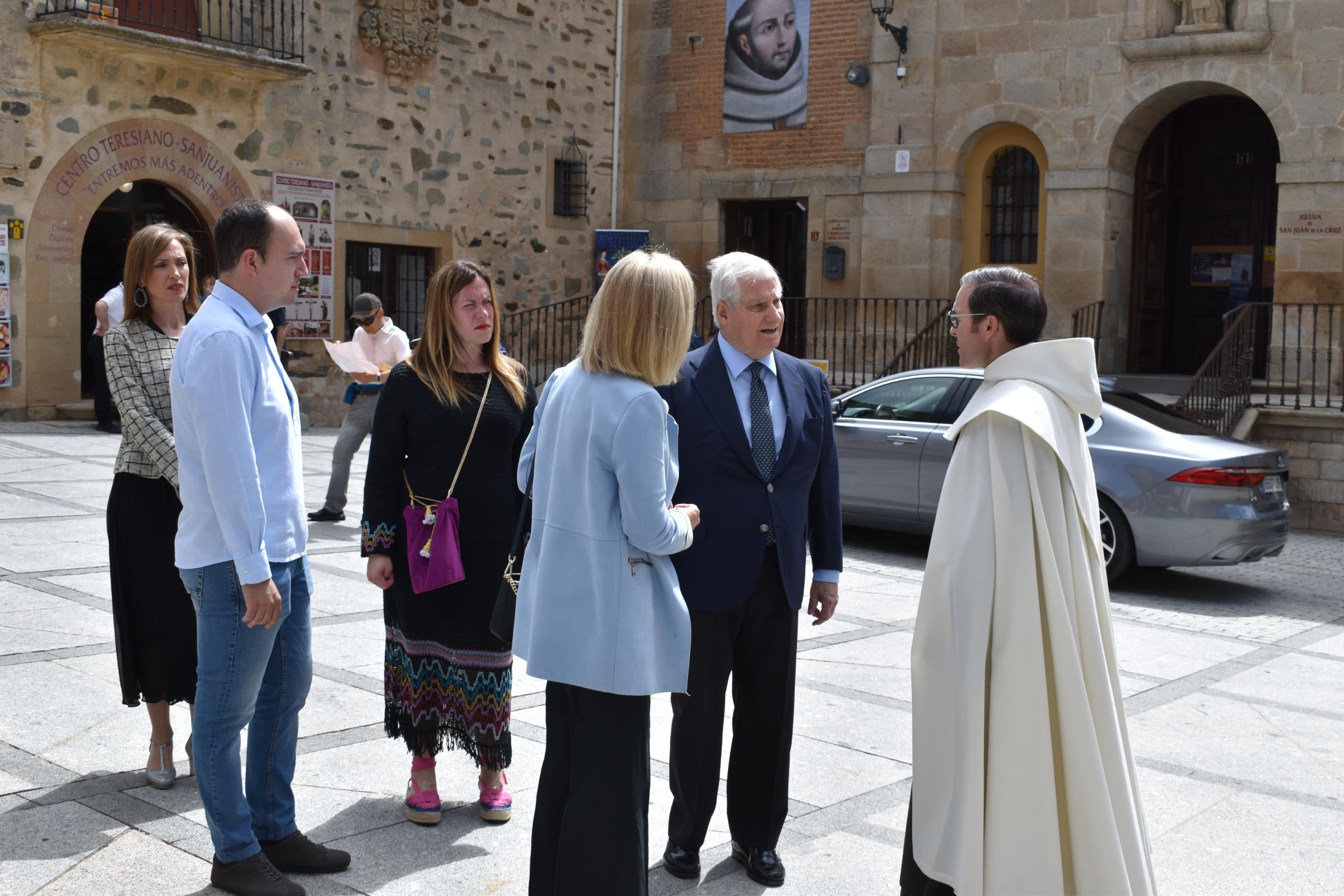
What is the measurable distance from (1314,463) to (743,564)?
1088 centimetres

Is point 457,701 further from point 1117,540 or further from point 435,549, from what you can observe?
point 1117,540

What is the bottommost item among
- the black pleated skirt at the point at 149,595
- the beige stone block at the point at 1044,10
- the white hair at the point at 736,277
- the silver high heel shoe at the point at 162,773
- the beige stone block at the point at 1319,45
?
the silver high heel shoe at the point at 162,773

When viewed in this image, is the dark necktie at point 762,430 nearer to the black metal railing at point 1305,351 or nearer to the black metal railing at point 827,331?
the black metal railing at point 1305,351

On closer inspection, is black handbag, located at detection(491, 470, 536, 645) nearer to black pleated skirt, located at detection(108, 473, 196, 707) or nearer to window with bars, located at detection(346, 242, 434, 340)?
black pleated skirt, located at detection(108, 473, 196, 707)

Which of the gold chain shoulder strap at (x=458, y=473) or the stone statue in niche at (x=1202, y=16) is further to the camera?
the stone statue in niche at (x=1202, y=16)

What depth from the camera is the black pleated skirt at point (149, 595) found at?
4.45m

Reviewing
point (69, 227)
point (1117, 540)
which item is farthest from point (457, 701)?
point (69, 227)

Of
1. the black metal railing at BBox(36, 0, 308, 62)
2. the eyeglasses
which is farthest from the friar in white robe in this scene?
the black metal railing at BBox(36, 0, 308, 62)

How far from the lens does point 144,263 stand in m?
4.54

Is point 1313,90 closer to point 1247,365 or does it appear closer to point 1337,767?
point 1247,365

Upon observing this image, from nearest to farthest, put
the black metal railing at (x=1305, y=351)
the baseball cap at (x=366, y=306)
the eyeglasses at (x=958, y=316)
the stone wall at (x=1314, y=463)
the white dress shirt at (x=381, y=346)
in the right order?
the eyeglasses at (x=958, y=316) < the baseball cap at (x=366, y=306) < the white dress shirt at (x=381, y=346) < the stone wall at (x=1314, y=463) < the black metal railing at (x=1305, y=351)

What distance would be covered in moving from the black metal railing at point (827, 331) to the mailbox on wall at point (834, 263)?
370 millimetres

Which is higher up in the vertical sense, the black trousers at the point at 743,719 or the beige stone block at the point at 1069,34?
the beige stone block at the point at 1069,34

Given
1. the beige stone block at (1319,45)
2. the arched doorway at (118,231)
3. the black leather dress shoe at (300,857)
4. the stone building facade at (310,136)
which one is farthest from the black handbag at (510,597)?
the beige stone block at (1319,45)
